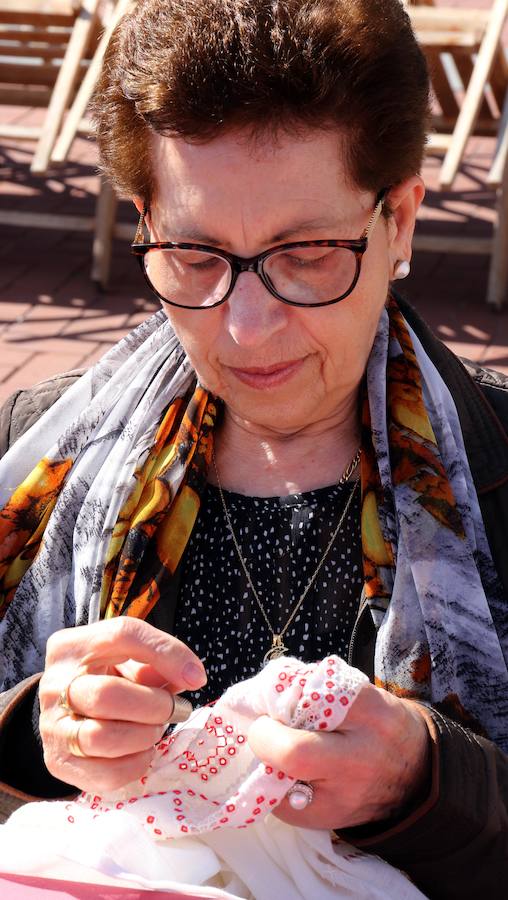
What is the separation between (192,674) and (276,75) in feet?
2.61

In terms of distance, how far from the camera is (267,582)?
1.88m

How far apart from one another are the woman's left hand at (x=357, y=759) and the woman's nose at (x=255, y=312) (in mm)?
533

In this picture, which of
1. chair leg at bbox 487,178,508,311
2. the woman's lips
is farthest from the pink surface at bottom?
chair leg at bbox 487,178,508,311

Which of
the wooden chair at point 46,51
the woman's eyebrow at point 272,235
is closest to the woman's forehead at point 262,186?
the woman's eyebrow at point 272,235

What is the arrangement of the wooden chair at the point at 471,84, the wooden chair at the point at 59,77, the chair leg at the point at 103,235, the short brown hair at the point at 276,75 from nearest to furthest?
the short brown hair at the point at 276,75, the wooden chair at the point at 471,84, the wooden chair at the point at 59,77, the chair leg at the point at 103,235

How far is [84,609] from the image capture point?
193 centimetres

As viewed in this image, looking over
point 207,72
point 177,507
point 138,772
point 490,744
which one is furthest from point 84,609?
point 207,72

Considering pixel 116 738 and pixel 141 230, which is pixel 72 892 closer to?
pixel 116 738

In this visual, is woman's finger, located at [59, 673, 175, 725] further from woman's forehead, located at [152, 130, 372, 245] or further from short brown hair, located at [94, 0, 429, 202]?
short brown hair, located at [94, 0, 429, 202]

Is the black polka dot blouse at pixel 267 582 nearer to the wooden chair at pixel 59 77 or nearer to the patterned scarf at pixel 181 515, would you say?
the patterned scarf at pixel 181 515

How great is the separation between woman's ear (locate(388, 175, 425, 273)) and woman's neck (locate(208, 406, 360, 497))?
28cm

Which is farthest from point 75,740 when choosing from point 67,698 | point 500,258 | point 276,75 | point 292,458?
point 500,258

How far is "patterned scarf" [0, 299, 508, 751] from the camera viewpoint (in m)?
1.75

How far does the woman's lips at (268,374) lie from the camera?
174cm
